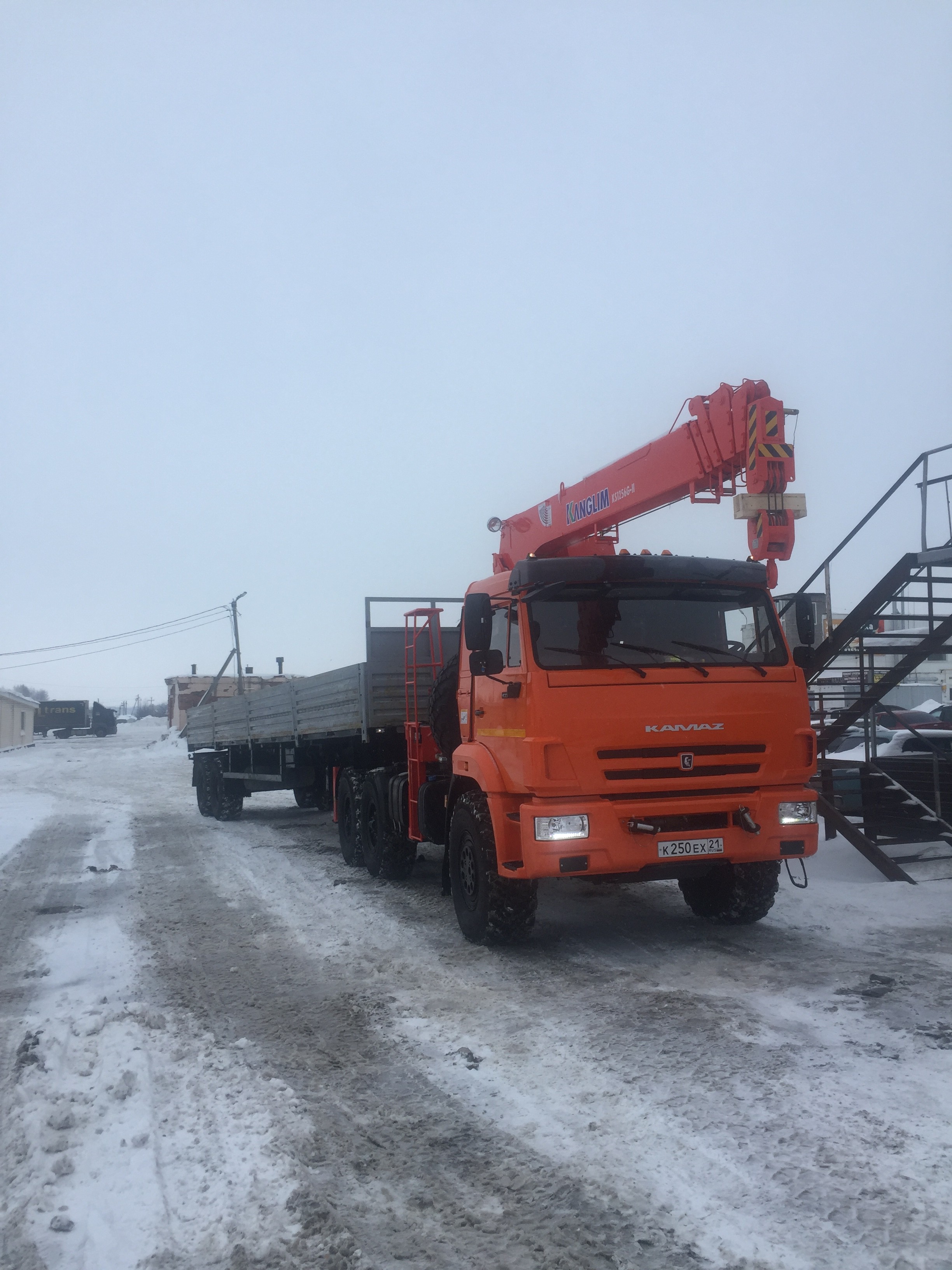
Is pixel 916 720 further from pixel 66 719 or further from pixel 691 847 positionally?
pixel 66 719

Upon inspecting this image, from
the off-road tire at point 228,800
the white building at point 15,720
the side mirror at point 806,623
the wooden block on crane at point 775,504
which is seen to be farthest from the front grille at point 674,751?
the white building at point 15,720

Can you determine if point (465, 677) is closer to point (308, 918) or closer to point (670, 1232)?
point (308, 918)

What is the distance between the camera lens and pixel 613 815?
18.6 ft

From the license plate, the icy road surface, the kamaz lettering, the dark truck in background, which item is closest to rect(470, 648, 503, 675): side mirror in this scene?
the license plate

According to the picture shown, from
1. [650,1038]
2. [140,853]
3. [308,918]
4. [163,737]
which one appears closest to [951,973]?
[650,1038]

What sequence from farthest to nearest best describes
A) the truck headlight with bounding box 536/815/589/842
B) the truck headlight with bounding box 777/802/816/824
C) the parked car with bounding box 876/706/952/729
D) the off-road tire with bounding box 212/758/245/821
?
the off-road tire with bounding box 212/758/245/821 → the parked car with bounding box 876/706/952/729 → the truck headlight with bounding box 777/802/816/824 → the truck headlight with bounding box 536/815/589/842

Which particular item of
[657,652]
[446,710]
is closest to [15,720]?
[446,710]

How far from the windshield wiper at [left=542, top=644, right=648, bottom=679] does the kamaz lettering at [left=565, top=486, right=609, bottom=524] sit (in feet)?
7.13

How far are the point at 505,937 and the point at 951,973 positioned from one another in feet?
9.14

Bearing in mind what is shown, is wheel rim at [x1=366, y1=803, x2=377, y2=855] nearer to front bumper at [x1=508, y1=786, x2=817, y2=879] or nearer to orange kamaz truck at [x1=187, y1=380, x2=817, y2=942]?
orange kamaz truck at [x1=187, y1=380, x2=817, y2=942]

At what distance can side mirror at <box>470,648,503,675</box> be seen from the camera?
6.34 m

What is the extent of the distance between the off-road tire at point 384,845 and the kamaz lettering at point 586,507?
11.0 ft

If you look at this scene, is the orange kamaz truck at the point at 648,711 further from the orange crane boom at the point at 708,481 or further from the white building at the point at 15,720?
the white building at the point at 15,720

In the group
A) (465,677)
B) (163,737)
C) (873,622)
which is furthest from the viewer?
(163,737)
